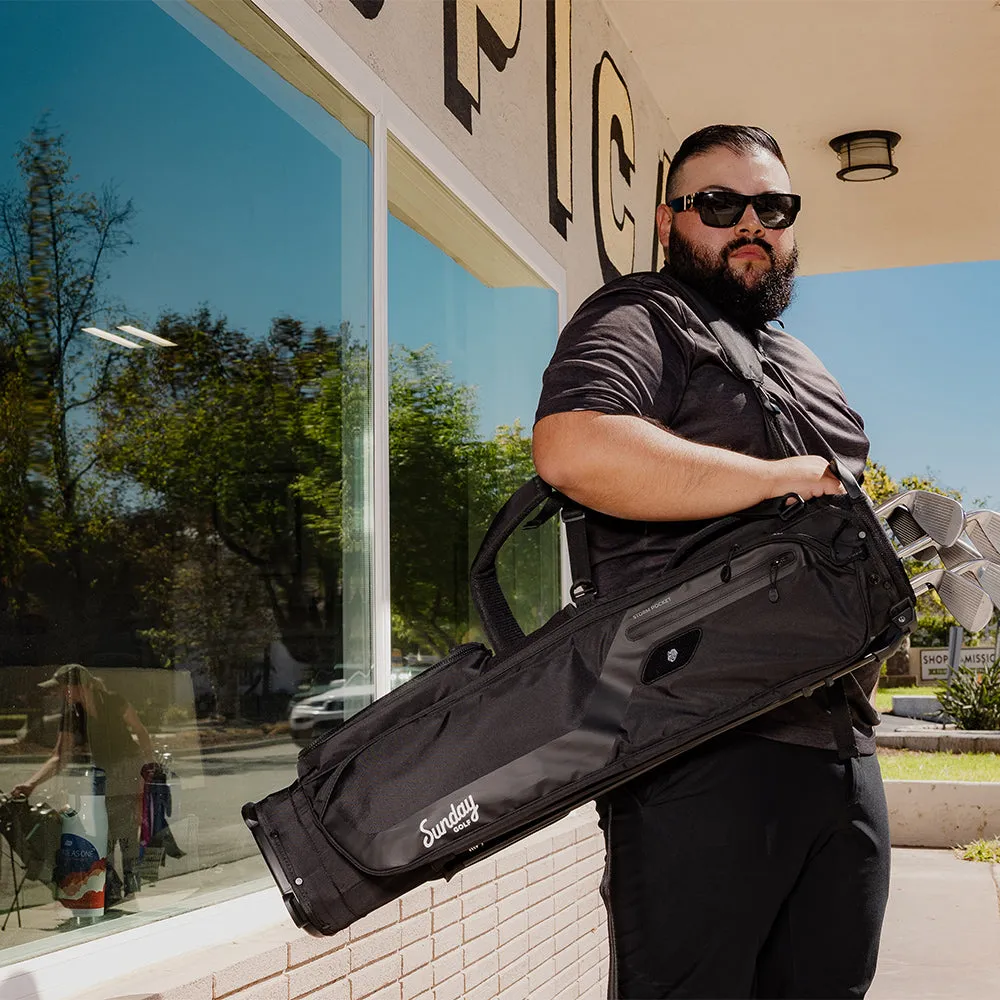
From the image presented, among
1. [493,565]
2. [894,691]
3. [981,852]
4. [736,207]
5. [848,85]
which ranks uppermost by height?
[848,85]

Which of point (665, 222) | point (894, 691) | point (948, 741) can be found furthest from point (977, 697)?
point (894, 691)

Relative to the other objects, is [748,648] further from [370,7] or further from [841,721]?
[370,7]

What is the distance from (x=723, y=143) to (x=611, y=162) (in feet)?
11.5

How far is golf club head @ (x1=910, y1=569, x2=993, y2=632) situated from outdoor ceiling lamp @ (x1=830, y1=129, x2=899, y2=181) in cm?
554

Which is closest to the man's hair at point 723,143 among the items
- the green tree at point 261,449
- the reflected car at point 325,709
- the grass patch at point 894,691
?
the green tree at point 261,449

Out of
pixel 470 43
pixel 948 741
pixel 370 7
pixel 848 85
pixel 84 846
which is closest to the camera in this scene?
pixel 84 846

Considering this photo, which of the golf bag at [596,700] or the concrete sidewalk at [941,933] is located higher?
the golf bag at [596,700]

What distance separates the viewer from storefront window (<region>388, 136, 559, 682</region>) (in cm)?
326

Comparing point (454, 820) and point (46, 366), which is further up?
point (46, 366)

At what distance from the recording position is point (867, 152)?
22.0ft

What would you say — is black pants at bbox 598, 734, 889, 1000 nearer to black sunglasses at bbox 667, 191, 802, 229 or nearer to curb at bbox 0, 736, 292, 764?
black sunglasses at bbox 667, 191, 802, 229

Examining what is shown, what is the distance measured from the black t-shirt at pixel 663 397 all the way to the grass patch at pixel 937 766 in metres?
A: 7.06

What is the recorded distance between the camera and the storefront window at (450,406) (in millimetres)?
3256

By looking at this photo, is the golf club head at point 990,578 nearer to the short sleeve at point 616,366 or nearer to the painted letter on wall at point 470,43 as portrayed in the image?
the short sleeve at point 616,366
